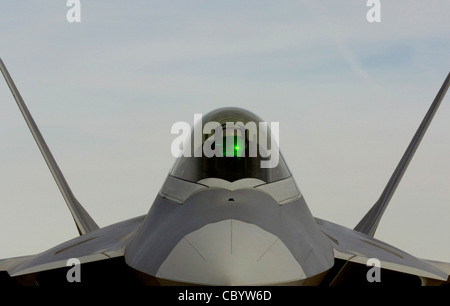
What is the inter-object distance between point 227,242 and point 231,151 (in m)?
1.71

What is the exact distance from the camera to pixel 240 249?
7.02 m

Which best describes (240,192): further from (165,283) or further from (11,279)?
(11,279)

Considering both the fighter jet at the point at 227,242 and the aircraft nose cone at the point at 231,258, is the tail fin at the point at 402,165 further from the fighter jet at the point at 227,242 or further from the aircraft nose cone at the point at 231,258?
the aircraft nose cone at the point at 231,258

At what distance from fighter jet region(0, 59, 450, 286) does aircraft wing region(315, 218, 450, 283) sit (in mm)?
30

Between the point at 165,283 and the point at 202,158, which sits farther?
the point at 202,158

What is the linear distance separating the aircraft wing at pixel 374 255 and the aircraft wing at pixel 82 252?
3.04m

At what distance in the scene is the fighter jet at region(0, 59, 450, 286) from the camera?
278 inches

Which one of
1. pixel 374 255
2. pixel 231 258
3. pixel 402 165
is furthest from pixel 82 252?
pixel 402 165

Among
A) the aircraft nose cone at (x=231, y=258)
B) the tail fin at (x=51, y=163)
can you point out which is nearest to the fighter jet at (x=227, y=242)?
the aircraft nose cone at (x=231, y=258)

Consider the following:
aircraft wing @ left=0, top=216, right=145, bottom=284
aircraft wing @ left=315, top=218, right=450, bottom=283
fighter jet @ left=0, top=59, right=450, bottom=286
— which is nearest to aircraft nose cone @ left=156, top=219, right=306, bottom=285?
fighter jet @ left=0, top=59, right=450, bottom=286

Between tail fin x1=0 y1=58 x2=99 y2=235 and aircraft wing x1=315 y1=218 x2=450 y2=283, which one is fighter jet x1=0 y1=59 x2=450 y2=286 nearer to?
aircraft wing x1=315 y1=218 x2=450 y2=283

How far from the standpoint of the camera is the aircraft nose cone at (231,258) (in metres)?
6.79
